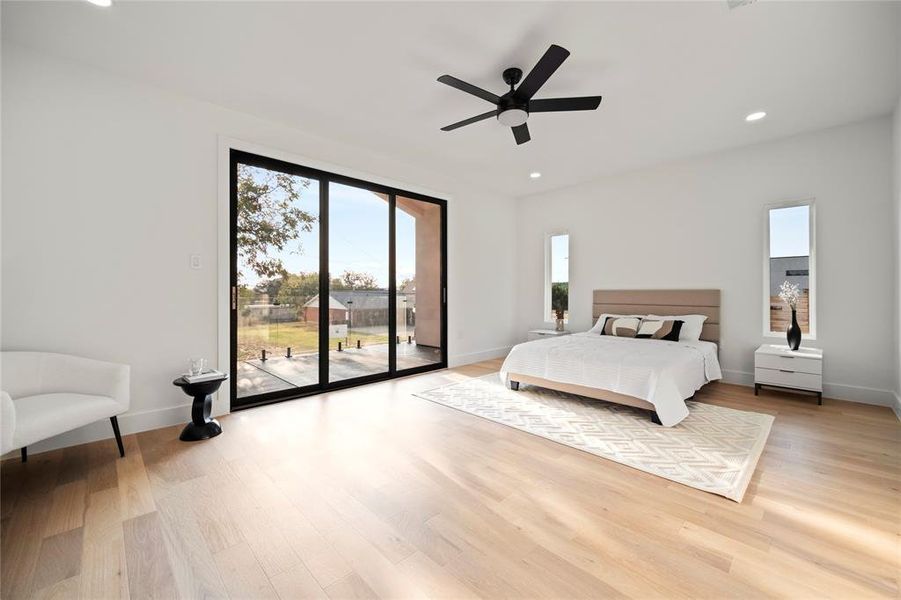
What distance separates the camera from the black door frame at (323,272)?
139 inches

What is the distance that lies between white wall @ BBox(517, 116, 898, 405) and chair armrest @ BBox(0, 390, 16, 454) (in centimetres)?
580

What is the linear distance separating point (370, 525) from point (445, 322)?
12.5 ft

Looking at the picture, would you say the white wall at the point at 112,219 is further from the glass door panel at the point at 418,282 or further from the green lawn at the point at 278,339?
the glass door panel at the point at 418,282

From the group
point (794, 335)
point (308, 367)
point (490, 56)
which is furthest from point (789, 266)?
point (308, 367)

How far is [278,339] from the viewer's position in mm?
3863

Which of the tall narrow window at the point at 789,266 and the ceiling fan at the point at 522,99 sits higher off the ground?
the ceiling fan at the point at 522,99

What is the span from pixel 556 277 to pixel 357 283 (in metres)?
3.40

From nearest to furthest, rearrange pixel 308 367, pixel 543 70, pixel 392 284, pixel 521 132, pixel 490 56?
pixel 543 70, pixel 490 56, pixel 521 132, pixel 308 367, pixel 392 284

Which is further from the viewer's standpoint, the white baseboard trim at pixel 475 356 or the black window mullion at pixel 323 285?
the white baseboard trim at pixel 475 356

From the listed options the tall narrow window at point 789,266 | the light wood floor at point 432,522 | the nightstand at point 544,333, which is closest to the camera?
the light wood floor at point 432,522

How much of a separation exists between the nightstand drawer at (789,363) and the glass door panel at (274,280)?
4.73 metres

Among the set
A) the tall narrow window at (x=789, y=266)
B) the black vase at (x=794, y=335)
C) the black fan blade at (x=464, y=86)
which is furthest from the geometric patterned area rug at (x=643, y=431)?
the black fan blade at (x=464, y=86)

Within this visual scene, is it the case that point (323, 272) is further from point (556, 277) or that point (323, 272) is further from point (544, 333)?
point (556, 277)

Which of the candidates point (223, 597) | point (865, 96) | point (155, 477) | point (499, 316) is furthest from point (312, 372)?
point (865, 96)
